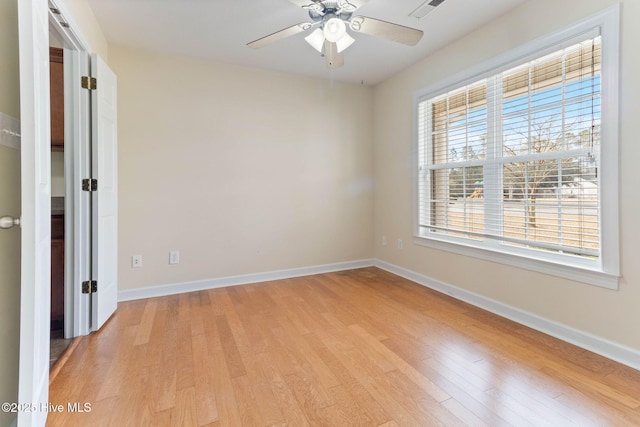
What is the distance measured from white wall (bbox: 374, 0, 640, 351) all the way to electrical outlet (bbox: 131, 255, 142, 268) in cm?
292

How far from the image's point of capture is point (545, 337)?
84.8 inches

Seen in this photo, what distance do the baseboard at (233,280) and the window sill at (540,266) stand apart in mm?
1340

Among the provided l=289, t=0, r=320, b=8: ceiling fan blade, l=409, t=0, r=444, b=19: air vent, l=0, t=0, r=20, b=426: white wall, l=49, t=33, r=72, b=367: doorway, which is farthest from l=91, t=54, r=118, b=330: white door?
l=409, t=0, r=444, b=19: air vent

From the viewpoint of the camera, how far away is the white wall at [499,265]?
5.89 feet

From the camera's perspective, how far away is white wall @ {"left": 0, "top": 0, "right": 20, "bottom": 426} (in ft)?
4.08

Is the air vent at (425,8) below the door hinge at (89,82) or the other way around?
the other way around

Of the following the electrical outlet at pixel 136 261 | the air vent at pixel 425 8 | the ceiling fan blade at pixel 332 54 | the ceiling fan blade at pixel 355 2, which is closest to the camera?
the ceiling fan blade at pixel 355 2

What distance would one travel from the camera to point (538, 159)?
2.29 m

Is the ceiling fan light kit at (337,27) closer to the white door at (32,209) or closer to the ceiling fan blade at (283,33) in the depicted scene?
the ceiling fan blade at (283,33)

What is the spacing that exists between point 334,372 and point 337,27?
6.95 feet

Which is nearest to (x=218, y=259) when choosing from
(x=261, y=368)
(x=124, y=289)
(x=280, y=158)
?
(x=124, y=289)

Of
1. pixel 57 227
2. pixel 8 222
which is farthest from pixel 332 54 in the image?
pixel 57 227

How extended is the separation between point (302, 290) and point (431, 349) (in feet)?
5.09

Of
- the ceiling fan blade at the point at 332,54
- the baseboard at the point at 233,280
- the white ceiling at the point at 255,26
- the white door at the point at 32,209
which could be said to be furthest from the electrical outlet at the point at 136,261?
the ceiling fan blade at the point at 332,54
